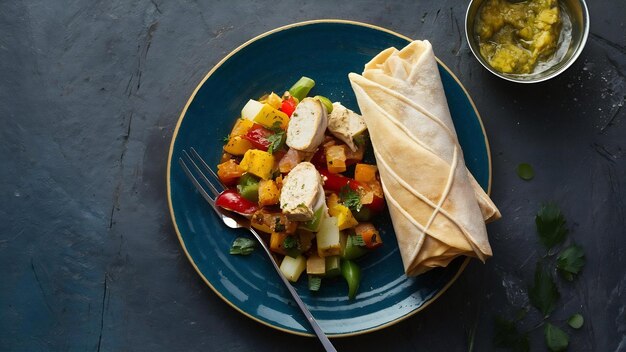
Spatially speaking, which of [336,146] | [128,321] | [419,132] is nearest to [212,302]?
[128,321]

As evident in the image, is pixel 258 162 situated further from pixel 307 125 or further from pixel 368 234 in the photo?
pixel 368 234

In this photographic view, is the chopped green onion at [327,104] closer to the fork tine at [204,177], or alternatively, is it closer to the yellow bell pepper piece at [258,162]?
the yellow bell pepper piece at [258,162]

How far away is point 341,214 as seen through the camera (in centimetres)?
352

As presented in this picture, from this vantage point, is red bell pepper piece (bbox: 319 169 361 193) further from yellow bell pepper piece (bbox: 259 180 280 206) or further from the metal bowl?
the metal bowl

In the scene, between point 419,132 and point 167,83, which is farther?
point 167,83

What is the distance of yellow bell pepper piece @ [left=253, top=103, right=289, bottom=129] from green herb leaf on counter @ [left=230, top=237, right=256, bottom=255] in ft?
2.18

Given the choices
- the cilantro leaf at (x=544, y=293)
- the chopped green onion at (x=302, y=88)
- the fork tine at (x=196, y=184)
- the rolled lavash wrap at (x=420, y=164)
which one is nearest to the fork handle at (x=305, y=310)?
the fork tine at (x=196, y=184)

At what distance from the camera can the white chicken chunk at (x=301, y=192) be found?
334 cm

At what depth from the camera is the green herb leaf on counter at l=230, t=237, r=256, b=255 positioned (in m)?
3.66

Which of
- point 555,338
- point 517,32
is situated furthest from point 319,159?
point 555,338

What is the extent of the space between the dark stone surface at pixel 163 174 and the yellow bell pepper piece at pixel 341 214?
0.73 metres

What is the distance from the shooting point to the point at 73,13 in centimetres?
403

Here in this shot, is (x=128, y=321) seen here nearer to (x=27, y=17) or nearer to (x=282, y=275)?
(x=282, y=275)

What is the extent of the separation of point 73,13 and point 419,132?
228 cm
